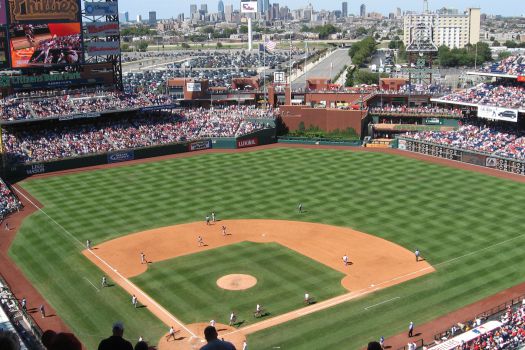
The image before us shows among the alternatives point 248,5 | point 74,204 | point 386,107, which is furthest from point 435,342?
point 248,5

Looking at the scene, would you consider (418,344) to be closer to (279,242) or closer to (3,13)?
(279,242)

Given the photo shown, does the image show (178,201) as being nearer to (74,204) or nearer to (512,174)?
(74,204)

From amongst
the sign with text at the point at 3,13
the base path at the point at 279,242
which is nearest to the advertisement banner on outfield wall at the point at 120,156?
the sign with text at the point at 3,13

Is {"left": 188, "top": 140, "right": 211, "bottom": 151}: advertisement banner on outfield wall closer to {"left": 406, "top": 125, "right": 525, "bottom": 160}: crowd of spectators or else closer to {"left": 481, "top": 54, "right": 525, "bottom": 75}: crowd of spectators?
{"left": 406, "top": 125, "right": 525, "bottom": 160}: crowd of spectators

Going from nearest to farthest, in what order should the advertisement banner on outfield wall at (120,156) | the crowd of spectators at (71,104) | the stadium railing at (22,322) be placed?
1. the stadium railing at (22,322)
2. the crowd of spectators at (71,104)
3. the advertisement banner on outfield wall at (120,156)

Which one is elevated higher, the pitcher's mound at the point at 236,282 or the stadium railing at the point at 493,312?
the pitcher's mound at the point at 236,282

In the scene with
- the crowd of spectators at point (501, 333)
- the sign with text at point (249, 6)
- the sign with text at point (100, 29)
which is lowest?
the crowd of spectators at point (501, 333)

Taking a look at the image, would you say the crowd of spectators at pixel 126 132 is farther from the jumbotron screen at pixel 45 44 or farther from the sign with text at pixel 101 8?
the sign with text at pixel 101 8
